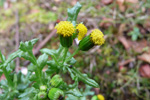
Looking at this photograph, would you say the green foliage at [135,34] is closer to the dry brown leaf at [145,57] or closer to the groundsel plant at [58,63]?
the dry brown leaf at [145,57]

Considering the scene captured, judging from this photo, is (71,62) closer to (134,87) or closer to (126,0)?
(134,87)

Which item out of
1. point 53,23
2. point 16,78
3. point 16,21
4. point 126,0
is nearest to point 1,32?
point 16,21

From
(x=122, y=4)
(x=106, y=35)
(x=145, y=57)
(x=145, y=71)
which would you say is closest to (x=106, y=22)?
(x=106, y=35)

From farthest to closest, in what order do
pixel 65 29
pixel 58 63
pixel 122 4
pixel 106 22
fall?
pixel 122 4 < pixel 106 22 < pixel 58 63 < pixel 65 29

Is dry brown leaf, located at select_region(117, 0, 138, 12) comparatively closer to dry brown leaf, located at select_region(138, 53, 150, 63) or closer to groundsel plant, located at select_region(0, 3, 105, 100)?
dry brown leaf, located at select_region(138, 53, 150, 63)

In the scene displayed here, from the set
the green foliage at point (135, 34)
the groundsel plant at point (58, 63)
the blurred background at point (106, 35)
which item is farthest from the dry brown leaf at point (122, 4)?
the groundsel plant at point (58, 63)

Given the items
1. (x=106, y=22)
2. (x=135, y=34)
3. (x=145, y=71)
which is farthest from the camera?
(x=106, y=22)

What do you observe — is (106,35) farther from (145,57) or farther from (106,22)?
(145,57)

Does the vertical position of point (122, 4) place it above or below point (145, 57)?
above

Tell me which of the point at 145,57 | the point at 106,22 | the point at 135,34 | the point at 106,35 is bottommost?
the point at 145,57
